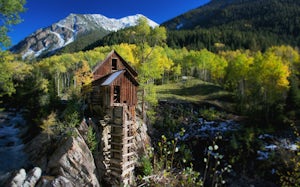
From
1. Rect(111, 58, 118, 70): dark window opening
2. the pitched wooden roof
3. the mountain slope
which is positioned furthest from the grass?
the mountain slope

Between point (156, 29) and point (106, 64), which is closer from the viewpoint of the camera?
point (106, 64)

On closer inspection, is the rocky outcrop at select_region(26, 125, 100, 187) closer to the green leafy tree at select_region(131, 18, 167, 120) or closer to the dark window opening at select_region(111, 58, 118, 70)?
the dark window opening at select_region(111, 58, 118, 70)

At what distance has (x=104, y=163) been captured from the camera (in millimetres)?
15734

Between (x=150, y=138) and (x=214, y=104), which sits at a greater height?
(x=214, y=104)

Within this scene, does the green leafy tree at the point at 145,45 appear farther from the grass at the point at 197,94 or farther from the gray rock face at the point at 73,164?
the grass at the point at 197,94

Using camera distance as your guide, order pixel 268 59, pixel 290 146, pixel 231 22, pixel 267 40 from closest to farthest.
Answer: pixel 290 146, pixel 268 59, pixel 267 40, pixel 231 22

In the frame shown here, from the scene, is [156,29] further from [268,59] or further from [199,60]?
[199,60]

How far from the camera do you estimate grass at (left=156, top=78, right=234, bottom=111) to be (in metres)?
35.2

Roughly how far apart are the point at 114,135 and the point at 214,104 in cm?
2282

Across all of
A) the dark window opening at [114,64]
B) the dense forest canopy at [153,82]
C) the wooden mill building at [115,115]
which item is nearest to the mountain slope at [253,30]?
the dense forest canopy at [153,82]

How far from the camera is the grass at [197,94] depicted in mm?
35250

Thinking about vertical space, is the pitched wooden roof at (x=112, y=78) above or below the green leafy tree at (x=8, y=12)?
below

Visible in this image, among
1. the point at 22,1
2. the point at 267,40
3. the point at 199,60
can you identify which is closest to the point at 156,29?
the point at 22,1

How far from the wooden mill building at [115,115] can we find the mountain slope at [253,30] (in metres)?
78.0
